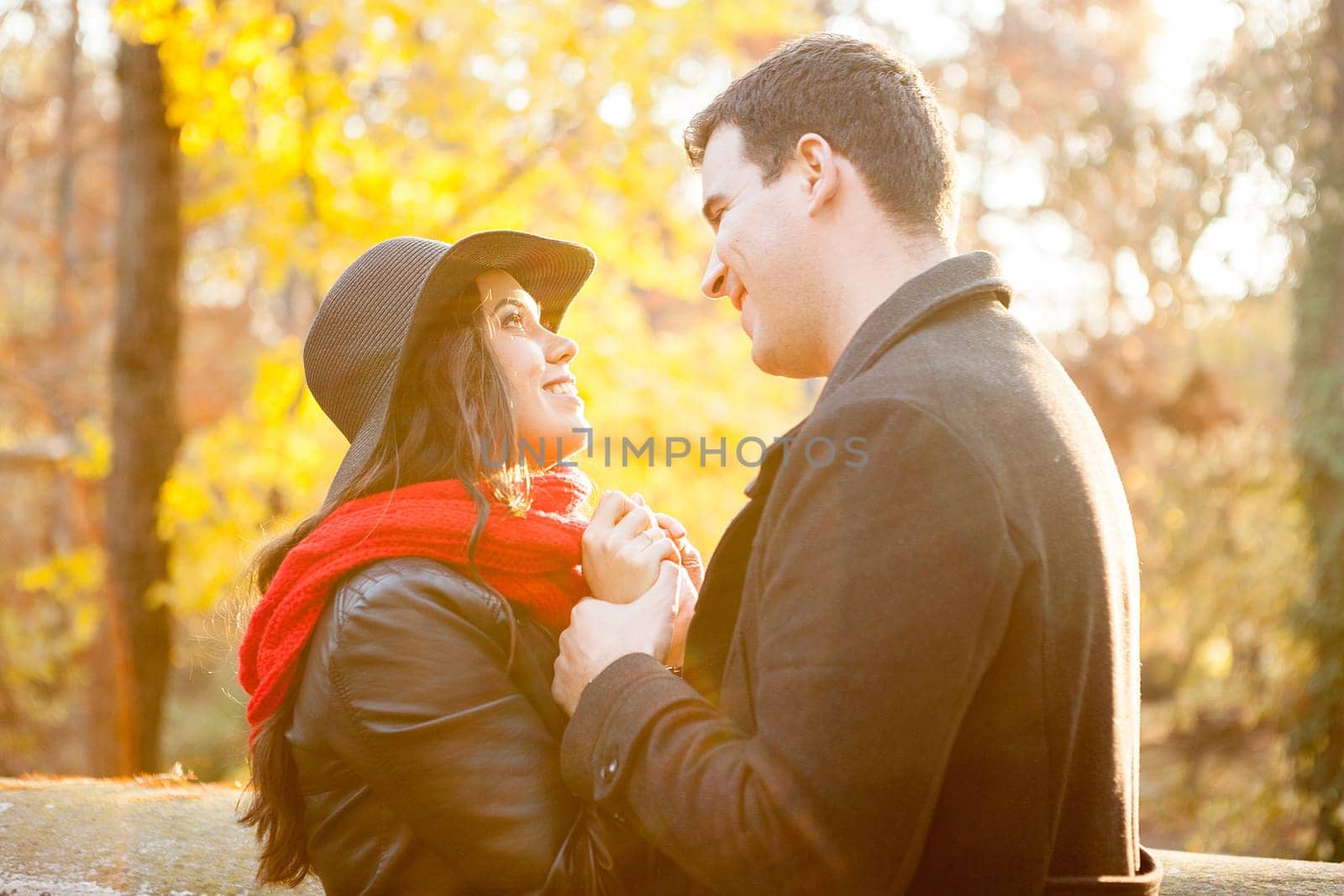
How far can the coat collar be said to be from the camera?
5.76 feet

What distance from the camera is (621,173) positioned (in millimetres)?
6129

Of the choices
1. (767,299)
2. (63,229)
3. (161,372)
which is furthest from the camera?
(63,229)

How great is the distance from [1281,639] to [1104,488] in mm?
6411

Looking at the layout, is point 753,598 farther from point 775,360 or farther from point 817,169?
point 817,169

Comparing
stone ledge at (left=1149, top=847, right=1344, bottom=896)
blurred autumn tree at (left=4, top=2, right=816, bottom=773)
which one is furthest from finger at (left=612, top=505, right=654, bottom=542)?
blurred autumn tree at (left=4, top=2, right=816, bottom=773)

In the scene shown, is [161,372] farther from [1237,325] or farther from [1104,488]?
[1237,325]

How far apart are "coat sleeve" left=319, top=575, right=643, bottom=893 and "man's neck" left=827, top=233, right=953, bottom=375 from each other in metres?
0.83

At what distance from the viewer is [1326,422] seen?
21.6 feet

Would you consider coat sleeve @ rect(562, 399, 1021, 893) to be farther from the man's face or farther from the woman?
the man's face

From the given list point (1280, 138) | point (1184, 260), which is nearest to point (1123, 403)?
point (1184, 260)

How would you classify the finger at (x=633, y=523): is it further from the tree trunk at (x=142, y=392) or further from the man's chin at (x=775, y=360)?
the tree trunk at (x=142, y=392)

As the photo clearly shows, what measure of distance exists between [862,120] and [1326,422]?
5.76m

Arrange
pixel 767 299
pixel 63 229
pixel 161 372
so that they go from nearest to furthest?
1. pixel 767 299
2. pixel 161 372
3. pixel 63 229

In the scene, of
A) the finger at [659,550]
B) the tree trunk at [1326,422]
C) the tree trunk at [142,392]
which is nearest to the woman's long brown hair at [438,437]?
the finger at [659,550]
